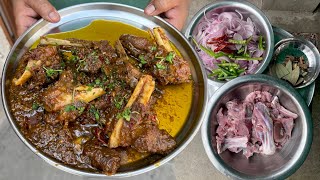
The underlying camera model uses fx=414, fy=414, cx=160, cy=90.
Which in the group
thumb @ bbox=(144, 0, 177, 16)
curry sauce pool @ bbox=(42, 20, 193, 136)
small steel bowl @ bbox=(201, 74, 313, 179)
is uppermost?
thumb @ bbox=(144, 0, 177, 16)

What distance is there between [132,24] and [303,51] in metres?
2.21

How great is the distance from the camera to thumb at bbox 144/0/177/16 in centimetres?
326

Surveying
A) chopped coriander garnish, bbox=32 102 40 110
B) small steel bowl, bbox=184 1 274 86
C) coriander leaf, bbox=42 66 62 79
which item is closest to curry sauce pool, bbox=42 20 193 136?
coriander leaf, bbox=42 66 62 79

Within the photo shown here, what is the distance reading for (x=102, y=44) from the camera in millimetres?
3047

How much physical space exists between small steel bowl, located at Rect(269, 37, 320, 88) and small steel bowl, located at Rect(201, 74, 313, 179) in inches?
17.3

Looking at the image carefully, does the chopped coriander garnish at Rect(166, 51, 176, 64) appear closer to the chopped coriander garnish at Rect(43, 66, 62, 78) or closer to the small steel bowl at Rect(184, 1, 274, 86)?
the chopped coriander garnish at Rect(43, 66, 62, 78)

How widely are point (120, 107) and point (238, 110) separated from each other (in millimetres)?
1759

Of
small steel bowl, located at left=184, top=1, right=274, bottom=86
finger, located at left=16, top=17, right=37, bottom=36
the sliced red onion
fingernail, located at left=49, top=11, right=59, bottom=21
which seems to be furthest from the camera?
the sliced red onion

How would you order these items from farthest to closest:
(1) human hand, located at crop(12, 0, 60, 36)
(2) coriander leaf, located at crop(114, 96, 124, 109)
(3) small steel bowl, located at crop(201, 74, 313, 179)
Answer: (3) small steel bowl, located at crop(201, 74, 313, 179) → (1) human hand, located at crop(12, 0, 60, 36) → (2) coriander leaf, located at crop(114, 96, 124, 109)

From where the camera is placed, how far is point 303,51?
458 cm

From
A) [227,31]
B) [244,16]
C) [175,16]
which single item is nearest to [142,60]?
[175,16]

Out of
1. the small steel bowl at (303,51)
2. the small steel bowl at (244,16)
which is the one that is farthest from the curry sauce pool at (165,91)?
the small steel bowl at (303,51)

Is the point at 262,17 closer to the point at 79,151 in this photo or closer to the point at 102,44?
the point at 102,44

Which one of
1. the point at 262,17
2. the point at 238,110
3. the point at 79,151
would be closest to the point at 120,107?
the point at 79,151
